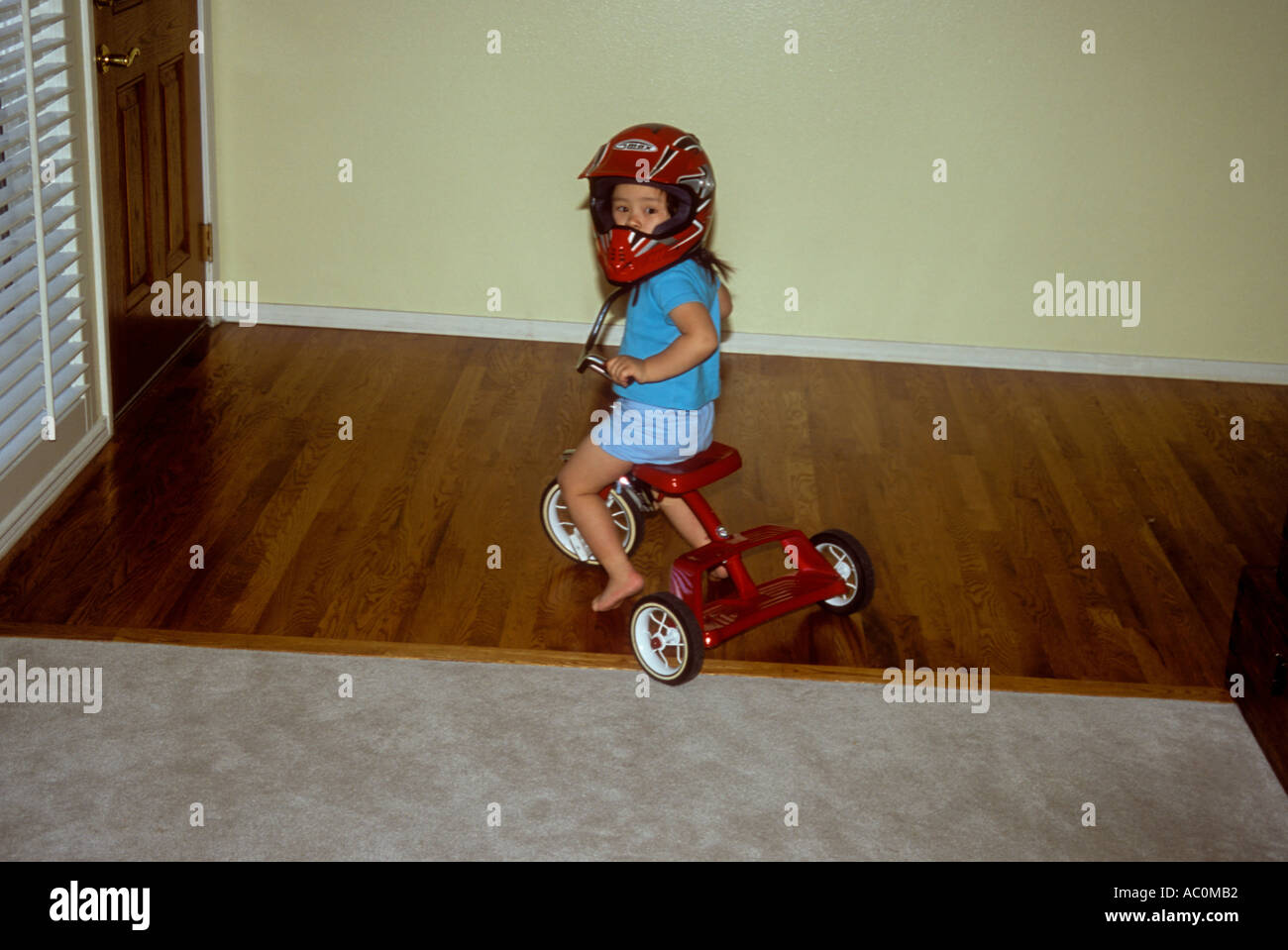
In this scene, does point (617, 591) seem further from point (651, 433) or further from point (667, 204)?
point (667, 204)

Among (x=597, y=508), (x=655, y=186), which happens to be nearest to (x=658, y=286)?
(x=655, y=186)

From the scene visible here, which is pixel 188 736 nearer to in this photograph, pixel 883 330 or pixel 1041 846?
pixel 1041 846

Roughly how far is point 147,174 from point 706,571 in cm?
221

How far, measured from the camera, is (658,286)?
120 inches

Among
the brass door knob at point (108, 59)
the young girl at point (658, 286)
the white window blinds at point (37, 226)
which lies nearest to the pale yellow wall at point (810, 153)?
the brass door knob at point (108, 59)

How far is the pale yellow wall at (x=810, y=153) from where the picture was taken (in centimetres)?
466

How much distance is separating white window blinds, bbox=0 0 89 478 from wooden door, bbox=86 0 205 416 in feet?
0.64

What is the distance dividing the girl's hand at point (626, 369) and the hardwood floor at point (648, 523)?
0.62 meters

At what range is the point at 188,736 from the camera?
2.80 meters

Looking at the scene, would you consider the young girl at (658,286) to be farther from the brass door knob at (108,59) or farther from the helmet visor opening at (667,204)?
the brass door knob at (108,59)

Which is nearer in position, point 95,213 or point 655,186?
point 655,186

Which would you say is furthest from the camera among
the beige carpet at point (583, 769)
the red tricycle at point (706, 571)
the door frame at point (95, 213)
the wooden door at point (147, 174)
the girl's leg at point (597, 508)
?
the wooden door at point (147, 174)

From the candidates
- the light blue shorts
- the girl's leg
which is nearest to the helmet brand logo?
the light blue shorts

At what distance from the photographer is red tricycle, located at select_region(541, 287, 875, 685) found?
120 inches
